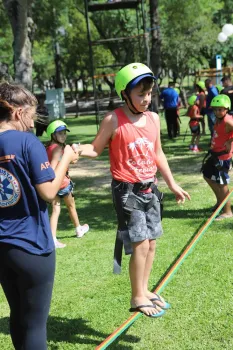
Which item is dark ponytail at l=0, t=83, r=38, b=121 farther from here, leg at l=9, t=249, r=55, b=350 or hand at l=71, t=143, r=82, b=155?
leg at l=9, t=249, r=55, b=350

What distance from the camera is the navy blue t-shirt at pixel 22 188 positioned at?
2.35 metres

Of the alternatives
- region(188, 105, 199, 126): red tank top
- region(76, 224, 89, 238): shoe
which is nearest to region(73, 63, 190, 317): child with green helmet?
region(76, 224, 89, 238): shoe

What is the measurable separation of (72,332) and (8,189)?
1.83 meters

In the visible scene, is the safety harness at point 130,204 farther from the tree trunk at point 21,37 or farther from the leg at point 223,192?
the tree trunk at point 21,37

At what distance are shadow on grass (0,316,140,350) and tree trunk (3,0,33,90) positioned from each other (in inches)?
322

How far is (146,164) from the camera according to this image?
3.30 m

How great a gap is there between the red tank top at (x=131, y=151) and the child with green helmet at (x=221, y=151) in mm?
3257

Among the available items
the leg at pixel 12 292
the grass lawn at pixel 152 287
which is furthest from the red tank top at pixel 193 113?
the leg at pixel 12 292

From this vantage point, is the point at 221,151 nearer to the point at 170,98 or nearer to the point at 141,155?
the point at 141,155

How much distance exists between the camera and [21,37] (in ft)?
37.6

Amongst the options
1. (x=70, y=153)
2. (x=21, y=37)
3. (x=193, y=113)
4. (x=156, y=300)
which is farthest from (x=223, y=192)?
(x=21, y=37)

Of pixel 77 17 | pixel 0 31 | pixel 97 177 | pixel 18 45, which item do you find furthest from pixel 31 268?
pixel 77 17

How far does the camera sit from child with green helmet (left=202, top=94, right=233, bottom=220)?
6320 mm

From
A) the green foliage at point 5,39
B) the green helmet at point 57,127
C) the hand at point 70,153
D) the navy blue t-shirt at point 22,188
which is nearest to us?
the navy blue t-shirt at point 22,188
